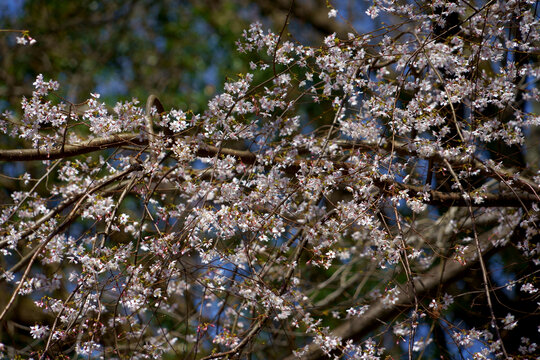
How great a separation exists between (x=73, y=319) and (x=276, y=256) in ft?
3.13

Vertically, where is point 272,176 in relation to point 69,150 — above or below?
below

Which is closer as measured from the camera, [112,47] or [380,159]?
[380,159]

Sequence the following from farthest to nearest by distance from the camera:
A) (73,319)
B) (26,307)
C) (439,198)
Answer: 1. (26,307)
2. (439,198)
3. (73,319)

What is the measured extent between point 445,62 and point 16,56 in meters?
5.18

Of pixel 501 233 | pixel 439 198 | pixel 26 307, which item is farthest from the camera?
pixel 26 307

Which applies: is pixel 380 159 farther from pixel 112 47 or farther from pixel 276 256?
pixel 112 47

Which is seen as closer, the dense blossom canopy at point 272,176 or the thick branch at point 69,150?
the dense blossom canopy at point 272,176

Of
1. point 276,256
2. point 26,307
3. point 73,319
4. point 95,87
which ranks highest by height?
point 95,87

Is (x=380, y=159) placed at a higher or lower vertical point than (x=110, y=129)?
lower

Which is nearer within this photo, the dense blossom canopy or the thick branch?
the dense blossom canopy

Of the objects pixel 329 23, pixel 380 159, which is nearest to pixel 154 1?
pixel 329 23

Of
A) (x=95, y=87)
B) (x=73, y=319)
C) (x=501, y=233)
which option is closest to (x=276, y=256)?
(x=73, y=319)

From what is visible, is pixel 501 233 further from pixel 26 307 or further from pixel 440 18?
pixel 26 307

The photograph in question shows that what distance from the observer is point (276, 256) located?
8.37ft
